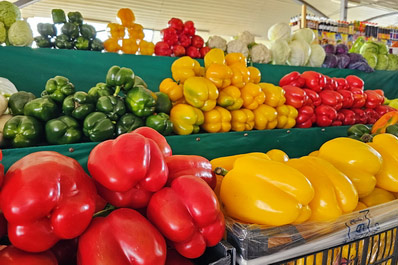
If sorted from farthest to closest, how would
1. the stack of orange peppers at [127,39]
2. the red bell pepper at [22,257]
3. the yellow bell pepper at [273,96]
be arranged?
the stack of orange peppers at [127,39]
the yellow bell pepper at [273,96]
the red bell pepper at [22,257]

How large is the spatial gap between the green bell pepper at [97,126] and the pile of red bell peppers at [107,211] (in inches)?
47.1

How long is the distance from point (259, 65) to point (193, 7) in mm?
7271

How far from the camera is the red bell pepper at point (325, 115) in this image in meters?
2.73

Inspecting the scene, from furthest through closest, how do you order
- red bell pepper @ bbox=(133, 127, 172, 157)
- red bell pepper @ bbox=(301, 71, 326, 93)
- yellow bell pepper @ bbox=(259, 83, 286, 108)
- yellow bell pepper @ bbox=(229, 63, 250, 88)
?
1. red bell pepper @ bbox=(301, 71, 326, 93)
2. yellow bell pepper @ bbox=(259, 83, 286, 108)
3. yellow bell pepper @ bbox=(229, 63, 250, 88)
4. red bell pepper @ bbox=(133, 127, 172, 157)

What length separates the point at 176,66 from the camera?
2375mm

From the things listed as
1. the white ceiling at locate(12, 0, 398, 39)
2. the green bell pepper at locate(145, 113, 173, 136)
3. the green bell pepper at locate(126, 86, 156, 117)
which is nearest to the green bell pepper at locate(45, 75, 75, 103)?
the green bell pepper at locate(126, 86, 156, 117)

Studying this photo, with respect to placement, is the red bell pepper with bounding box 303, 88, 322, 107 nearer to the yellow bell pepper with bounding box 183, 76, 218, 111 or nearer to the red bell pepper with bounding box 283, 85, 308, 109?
the red bell pepper with bounding box 283, 85, 308, 109

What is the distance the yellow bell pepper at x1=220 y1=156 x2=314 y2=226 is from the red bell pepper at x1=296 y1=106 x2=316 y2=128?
193cm

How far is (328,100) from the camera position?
2736mm

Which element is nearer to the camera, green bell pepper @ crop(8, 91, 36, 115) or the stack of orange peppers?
green bell pepper @ crop(8, 91, 36, 115)

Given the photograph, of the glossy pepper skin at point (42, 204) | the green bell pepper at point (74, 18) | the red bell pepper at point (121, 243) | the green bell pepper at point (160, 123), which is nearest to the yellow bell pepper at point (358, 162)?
the red bell pepper at point (121, 243)

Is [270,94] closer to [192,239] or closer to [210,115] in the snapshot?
[210,115]

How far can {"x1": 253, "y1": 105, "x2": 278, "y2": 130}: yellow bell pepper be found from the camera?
8.13 feet

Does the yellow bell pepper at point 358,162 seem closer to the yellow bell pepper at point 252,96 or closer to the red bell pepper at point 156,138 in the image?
the red bell pepper at point 156,138
